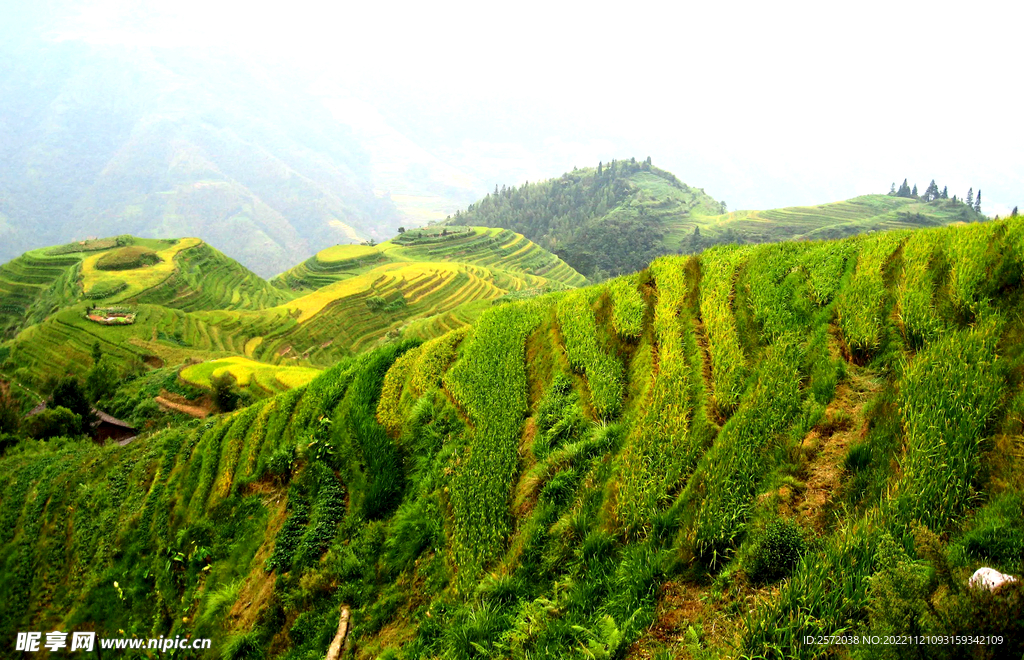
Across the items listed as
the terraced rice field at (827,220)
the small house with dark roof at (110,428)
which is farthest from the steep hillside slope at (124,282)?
the terraced rice field at (827,220)

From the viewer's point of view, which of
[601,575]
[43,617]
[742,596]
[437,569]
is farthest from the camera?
[43,617]

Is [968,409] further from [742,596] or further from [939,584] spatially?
[742,596]

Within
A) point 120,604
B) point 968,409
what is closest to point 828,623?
point 968,409

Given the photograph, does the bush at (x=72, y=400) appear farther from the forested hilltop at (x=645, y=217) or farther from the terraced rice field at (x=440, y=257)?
the forested hilltop at (x=645, y=217)

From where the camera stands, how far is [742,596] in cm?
398

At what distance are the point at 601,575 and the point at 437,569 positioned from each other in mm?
2299

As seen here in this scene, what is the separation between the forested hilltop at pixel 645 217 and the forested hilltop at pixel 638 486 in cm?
9450

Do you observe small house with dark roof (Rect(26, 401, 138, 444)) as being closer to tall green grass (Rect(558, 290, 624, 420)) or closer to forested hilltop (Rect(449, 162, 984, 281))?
tall green grass (Rect(558, 290, 624, 420))

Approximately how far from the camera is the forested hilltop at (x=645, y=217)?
394ft

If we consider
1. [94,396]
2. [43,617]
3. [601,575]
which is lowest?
[94,396]

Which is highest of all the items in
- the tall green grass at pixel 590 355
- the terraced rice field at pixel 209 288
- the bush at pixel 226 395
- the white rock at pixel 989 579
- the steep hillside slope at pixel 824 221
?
the steep hillside slope at pixel 824 221

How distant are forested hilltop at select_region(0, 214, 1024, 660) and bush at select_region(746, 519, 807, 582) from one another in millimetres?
23

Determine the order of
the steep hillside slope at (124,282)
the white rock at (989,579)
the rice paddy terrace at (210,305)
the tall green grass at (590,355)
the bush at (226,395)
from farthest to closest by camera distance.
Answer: the steep hillside slope at (124,282) < the rice paddy terrace at (210,305) < the bush at (226,395) < the tall green grass at (590,355) < the white rock at (989,579)

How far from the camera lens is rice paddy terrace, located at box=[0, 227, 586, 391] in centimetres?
4572
